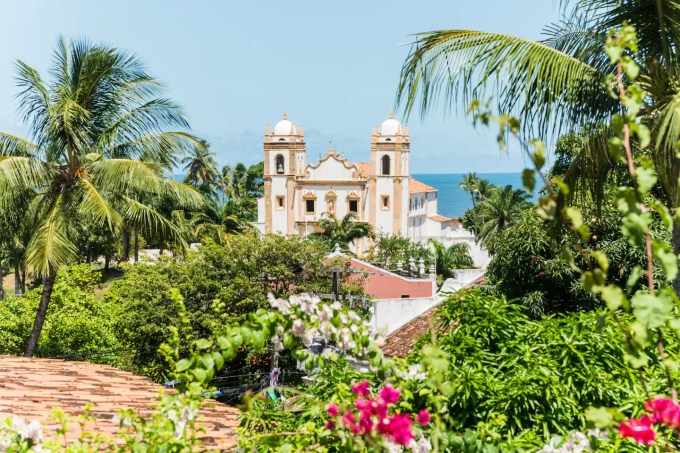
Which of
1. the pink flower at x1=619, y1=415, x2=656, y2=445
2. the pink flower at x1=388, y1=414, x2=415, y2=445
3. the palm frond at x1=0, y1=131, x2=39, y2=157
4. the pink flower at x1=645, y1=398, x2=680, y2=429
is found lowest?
the pink flower at x1=388, y1=414, x2=415, y2=445

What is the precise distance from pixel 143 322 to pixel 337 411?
17065mm

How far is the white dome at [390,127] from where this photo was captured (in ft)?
185

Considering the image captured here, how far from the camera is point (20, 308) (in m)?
17.2

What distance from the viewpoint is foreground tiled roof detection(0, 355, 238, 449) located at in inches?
211

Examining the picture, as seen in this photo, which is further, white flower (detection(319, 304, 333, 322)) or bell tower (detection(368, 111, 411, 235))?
bell tower (detection(368, 111, 411, 235))

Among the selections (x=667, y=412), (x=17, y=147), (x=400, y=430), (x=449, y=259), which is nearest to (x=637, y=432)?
(x=667, y=412)

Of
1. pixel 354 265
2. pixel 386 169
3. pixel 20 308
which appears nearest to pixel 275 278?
pixel 20 308

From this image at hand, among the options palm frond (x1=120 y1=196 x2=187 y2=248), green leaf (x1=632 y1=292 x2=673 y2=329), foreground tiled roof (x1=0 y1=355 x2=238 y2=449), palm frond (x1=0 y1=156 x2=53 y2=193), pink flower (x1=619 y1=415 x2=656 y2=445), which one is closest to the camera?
green leaf (x1=632 y1=292 x2=673 y2=329)

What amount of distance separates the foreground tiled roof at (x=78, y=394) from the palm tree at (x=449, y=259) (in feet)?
117

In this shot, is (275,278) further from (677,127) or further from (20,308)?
(677,127)

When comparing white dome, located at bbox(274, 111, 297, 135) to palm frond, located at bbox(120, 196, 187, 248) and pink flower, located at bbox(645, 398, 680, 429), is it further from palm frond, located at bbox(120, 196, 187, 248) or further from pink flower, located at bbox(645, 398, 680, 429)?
pink flower, located at bbox(645, 398, 680, 429)

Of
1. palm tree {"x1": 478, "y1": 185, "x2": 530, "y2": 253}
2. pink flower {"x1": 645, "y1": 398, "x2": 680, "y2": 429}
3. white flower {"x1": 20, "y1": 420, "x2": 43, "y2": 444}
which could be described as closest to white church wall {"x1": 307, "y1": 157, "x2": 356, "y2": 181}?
palm tree {"x1": 478, "y1": 185, "x2": 530, "y2": 253}

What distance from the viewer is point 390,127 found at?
56.5 m

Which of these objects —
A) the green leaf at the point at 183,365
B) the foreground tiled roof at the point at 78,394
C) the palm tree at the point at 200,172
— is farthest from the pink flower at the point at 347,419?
the palm tree at the point at 200,172
